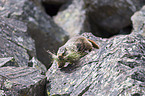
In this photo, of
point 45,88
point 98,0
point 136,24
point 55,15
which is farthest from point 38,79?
point 55,15

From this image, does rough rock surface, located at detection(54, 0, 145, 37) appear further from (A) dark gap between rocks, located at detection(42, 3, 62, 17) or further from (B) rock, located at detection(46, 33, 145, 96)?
(B) rock, located at detection(46, 33, 145, 96)

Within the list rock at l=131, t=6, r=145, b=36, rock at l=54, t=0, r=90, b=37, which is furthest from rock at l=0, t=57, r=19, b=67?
rock at l=54, t=0, r=90, b=37

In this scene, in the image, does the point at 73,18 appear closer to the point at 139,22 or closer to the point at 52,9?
the point at 52,9

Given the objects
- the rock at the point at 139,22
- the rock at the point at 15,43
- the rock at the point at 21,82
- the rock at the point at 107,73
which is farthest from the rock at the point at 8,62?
the rock at the point at 139,22

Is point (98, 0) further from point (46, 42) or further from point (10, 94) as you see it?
point (10, 94)

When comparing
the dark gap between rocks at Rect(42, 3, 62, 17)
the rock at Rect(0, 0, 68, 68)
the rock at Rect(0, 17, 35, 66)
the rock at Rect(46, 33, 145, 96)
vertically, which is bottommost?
the rock at Rect(46, 33, 145, 96)

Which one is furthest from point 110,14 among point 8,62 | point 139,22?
point 8,62

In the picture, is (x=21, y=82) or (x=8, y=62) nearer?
(x=21, y=82)
